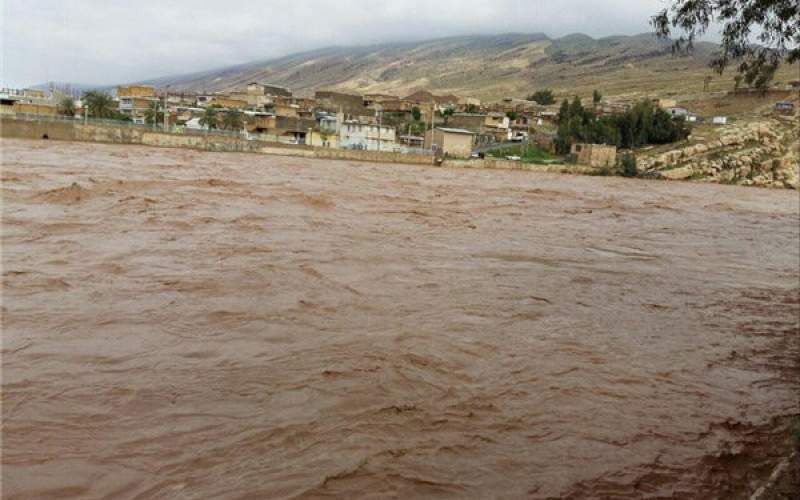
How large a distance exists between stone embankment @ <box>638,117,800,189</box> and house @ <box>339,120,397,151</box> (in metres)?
26.0

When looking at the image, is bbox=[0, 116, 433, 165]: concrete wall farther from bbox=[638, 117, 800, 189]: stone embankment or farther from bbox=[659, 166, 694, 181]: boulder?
bbox=[638, 117, 800, 189]: stone embankment

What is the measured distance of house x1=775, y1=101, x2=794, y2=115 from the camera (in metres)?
77.6

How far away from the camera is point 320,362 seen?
6680mm

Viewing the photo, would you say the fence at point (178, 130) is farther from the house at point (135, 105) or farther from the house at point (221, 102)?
the house at point (221, 102)

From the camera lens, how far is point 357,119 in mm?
74375

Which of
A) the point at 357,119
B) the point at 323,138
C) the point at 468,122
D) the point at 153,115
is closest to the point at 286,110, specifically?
the point at 357,119

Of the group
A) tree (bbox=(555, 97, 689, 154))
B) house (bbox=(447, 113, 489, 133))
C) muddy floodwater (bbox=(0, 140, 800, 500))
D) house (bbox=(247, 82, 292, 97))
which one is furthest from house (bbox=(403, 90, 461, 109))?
muddy floodwater (bbox=(0, 140, 800, 500))

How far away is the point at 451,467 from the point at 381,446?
1.88 feet

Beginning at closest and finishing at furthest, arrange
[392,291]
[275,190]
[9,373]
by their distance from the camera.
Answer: [9,373] < [392,291] < [275,190]

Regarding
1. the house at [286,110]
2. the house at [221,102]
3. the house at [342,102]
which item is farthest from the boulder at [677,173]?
the house at [221,102]

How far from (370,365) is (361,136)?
62.3 m

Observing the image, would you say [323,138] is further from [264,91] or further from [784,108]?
[784,108]

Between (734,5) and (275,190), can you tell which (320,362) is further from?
(275,190)

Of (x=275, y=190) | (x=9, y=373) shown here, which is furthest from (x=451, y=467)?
(x=275, y=190)
